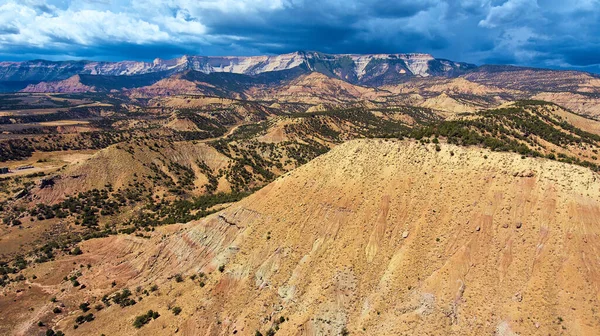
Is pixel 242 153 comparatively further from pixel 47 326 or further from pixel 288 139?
pixel 47 326

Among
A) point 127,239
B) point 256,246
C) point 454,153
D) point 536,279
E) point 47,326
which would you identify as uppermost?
point 454,153

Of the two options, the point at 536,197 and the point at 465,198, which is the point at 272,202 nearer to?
the point at 465,198

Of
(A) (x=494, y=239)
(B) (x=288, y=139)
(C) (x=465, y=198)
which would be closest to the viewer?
(A) (x=494, y=239)

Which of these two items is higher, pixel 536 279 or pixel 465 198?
pixel 465 198

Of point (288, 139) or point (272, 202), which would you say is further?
point (288, 139)

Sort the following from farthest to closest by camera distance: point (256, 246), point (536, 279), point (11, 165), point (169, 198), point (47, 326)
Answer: point (11, 165) → point (169, 198) → point (256, 246) → point (47, 326) → point (536, 279)

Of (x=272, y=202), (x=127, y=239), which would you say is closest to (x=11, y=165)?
(x=127, y=239)

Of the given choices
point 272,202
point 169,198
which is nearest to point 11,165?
point 169,198
